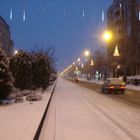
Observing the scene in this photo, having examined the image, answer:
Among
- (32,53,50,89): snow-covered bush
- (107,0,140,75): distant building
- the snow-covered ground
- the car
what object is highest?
(107,0,140,75): distant building

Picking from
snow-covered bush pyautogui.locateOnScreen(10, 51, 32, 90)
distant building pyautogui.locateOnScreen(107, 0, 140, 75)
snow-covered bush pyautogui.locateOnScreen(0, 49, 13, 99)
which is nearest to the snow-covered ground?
snow-covered bush pyautogui.locateOnScreen(0, 49, 13, 99)

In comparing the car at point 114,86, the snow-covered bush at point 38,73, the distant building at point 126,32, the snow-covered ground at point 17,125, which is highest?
the distant building at point 126,32

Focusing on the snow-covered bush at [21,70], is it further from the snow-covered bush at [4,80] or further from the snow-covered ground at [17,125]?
the snow-covered ground at [17,125]

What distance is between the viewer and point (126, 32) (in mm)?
127312

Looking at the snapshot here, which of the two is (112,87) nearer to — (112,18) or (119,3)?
(119,3)

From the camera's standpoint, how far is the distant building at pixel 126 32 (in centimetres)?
8969

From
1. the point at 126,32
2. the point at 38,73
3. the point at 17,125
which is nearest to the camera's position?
the point at 17,125

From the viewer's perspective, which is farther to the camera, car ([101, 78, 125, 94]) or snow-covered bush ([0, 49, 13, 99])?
car ([101, 78, 125, 94])

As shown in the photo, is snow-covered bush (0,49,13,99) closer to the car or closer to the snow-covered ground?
the snow-covered ground

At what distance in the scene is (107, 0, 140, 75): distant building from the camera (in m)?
89.7

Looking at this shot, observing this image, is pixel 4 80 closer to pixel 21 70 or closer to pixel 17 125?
pixel 17 125

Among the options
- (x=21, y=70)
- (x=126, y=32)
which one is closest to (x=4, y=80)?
(x=21, y=70)

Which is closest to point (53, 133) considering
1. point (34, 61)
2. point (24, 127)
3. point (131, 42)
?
point (24, 127)

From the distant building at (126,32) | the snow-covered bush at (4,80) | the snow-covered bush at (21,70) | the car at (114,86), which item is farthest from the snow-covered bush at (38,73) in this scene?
the distant building at (126,32)
